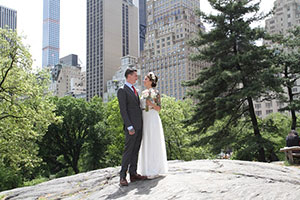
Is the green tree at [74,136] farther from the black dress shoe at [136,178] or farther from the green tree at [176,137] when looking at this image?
the black dress shoe at [136,178]

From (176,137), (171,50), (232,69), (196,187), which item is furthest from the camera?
(171,50)

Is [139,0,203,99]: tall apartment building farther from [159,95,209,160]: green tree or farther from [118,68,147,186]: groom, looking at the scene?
[118,68,147,186]: groom

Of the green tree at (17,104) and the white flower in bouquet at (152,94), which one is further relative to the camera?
the green tree at (17,104)

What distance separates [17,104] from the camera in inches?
639

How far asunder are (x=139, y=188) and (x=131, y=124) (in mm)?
1386

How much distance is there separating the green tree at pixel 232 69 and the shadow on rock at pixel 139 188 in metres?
10.9

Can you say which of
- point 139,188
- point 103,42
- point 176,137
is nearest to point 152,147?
point 139,188

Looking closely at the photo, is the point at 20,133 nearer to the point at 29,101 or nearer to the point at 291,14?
the point at 29,101

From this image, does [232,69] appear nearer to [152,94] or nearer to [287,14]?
[152,94]

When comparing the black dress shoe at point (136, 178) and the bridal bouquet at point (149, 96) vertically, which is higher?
the bridal bouquet at point (149, 96)

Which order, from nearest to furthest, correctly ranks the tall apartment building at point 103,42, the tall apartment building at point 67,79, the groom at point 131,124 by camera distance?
1. the groom at point 131,124
2. the tall apartment building at point 103,42
3. the tall apartment building at point 67,79

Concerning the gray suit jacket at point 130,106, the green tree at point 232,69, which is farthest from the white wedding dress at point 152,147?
the green tree at point 232,69

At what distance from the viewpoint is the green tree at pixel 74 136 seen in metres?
31.3

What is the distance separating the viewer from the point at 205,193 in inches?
207
